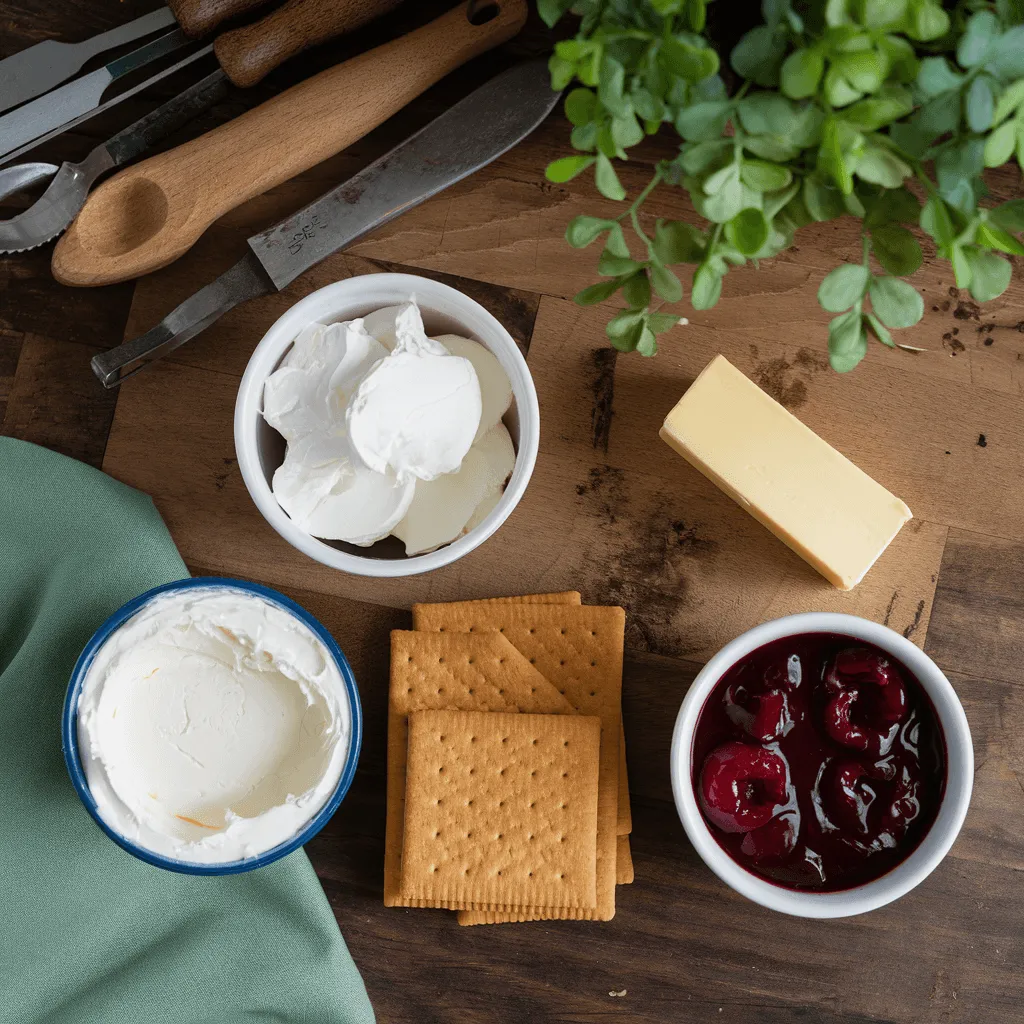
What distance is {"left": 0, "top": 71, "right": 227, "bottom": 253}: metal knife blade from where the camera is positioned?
1064 mm

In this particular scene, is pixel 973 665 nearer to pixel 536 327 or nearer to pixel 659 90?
pixel 536 327

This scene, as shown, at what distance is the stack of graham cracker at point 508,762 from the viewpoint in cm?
103

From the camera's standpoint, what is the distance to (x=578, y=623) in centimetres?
106

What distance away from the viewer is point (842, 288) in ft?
2.15

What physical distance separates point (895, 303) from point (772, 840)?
21.4 inches

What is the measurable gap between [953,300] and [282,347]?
0.72 metres

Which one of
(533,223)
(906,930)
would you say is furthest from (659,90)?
(906,930)

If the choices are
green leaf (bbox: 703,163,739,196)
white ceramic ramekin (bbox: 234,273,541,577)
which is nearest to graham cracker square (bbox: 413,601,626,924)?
white ceramic ramekin (bbox: 234,273,541,577)

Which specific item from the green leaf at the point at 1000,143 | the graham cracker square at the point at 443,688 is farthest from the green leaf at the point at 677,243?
the graham cracker square at the point at 443,688

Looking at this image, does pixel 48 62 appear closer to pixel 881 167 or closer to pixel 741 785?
pixel 881 167

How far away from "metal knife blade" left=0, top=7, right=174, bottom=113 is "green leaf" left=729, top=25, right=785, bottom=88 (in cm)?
69

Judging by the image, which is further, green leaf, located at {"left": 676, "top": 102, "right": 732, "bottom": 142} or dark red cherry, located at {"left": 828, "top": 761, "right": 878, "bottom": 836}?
dark red cherry, located at {"left": 828, "top": 761, "right": 878, "bottom": 836}

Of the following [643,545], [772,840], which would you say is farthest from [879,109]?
[772,840]

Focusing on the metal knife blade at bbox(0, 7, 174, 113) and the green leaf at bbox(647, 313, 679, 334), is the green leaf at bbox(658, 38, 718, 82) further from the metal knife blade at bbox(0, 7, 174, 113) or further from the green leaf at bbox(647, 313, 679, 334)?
the metal knife blade at bbox(0, 7, 174, 113)
